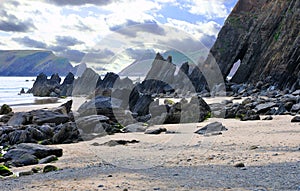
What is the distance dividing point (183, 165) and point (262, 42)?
5556 cm

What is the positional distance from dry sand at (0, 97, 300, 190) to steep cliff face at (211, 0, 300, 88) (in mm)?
29181

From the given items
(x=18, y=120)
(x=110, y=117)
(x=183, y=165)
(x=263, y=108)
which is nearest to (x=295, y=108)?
(x=263, y=108)

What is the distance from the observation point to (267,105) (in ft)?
78.5

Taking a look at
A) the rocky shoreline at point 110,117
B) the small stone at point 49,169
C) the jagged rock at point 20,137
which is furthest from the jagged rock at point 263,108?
the small stone at point 49,169

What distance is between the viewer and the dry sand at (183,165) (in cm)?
717

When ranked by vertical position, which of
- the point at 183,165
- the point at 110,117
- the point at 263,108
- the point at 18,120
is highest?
the point at 183,165

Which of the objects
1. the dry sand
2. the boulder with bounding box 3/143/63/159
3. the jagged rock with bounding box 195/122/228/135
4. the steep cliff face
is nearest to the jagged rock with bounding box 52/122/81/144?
the dry sand

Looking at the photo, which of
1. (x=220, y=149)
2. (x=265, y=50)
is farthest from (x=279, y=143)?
(x=265, y=50)

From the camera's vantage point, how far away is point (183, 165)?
30.7 ft

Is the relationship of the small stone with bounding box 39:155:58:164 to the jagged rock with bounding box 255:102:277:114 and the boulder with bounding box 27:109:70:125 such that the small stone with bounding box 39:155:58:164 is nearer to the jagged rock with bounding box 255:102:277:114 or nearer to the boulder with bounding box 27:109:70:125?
the boulder with bounding box 27:109:70:125

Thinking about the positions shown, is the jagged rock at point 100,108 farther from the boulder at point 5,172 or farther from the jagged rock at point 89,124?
the boulder at point 5,172

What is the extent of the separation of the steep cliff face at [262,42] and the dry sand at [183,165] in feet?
95.7

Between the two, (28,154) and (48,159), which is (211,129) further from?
(28,154)

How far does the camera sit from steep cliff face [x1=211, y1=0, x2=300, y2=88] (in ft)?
151
